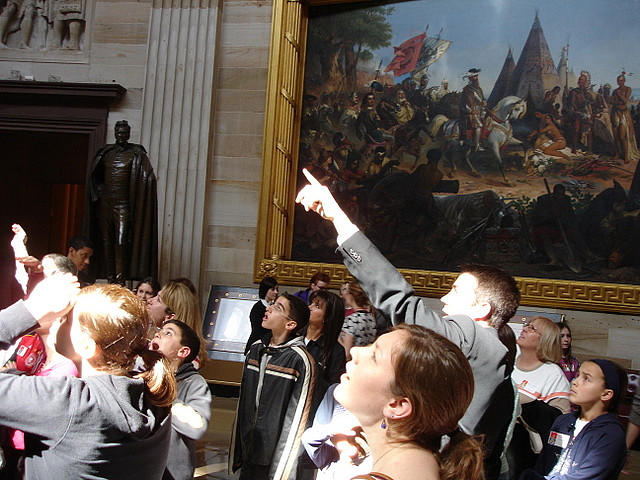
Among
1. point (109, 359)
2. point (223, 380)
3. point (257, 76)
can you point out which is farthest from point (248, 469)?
point (257, 76)

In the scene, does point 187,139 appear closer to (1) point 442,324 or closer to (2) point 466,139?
(2) point 466,139

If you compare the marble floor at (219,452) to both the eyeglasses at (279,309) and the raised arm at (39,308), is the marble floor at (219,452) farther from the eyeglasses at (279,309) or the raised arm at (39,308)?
the raised arm at (39,308)

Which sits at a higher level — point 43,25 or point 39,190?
point 43,25

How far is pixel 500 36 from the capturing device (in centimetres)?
915

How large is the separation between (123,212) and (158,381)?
5758 mm

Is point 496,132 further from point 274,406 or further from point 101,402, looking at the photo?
point 101,402

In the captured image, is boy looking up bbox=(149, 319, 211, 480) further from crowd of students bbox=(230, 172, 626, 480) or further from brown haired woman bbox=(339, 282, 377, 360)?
brown haired woman bbox=(339, 282, 377, 360)

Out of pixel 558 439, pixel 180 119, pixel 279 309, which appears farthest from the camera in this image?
pixel 180 119

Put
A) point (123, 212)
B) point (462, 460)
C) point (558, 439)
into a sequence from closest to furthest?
point (462, 460) → point (558, 439) → point (123, 212)

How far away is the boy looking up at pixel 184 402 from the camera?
308 centimetres

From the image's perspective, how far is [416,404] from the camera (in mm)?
1677

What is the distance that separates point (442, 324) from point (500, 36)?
7774mm

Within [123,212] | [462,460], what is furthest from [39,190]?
[462,460]

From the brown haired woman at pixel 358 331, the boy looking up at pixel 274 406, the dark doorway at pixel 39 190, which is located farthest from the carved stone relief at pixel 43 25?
the boy looking up at pixel 274 406
